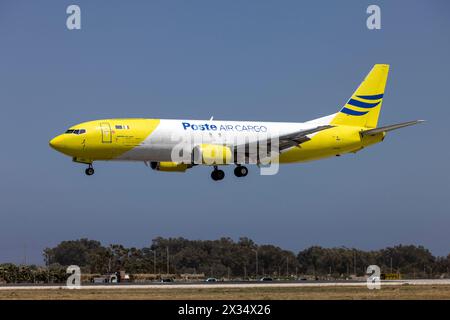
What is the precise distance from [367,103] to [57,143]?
34411mm

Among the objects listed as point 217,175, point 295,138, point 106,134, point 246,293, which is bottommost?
point 246,293

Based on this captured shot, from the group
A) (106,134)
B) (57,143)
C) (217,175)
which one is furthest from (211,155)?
(57,143)

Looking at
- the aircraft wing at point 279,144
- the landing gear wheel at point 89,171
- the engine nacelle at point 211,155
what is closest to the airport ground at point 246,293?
the landing gear wheel at point 89,171

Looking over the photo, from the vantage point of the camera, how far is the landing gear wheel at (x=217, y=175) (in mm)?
82500

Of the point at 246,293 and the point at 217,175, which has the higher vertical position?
the point at 217,175

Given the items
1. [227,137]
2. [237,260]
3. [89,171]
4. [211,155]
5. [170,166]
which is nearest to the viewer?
[89,171]

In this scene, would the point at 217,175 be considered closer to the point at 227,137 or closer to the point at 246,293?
the point at 227,137

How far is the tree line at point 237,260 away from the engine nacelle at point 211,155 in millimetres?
47734

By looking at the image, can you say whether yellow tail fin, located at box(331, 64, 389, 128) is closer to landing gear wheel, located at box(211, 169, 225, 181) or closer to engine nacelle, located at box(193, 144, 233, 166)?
landing gear wheel, located at box(211, 169, 225, 181)

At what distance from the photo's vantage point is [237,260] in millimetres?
145750

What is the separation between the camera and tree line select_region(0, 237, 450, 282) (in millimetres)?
134262

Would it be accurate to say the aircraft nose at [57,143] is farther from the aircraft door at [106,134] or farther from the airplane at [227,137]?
the aircraft door at [106,134]
